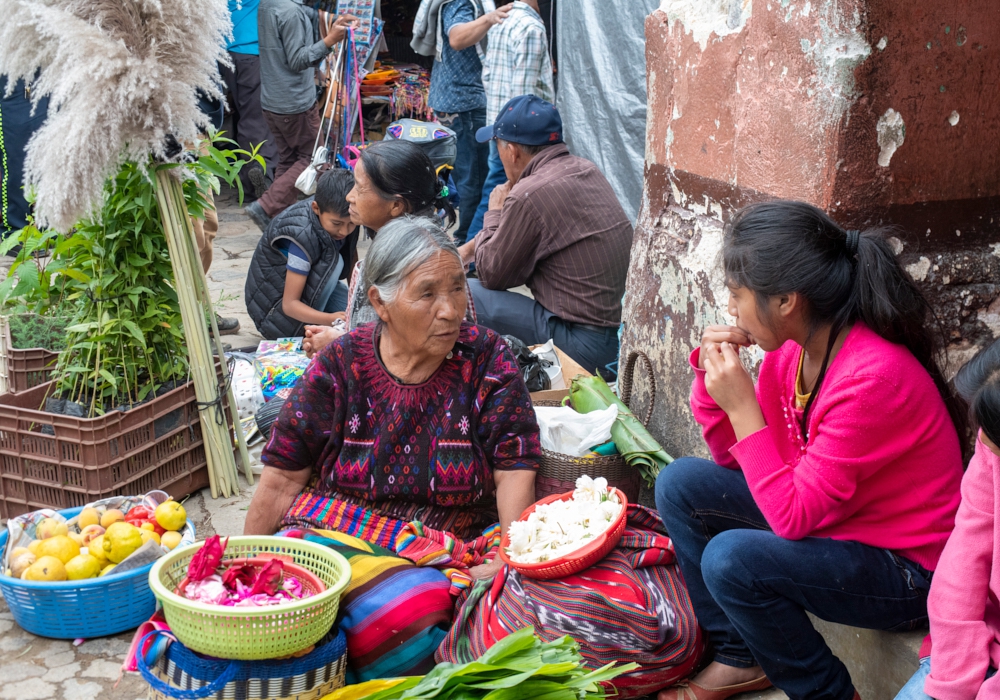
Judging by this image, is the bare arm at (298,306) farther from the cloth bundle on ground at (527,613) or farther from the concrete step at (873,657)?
the concrete step at (873,657)

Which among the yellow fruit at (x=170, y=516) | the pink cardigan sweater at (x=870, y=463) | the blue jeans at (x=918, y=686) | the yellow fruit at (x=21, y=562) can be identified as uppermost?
the pink cardigan sweater at (x=870, y=463)

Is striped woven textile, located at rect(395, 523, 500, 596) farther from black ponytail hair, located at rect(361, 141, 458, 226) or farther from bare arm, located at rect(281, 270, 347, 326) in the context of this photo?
bare arm, located at rect(281, 270, 347, 326)

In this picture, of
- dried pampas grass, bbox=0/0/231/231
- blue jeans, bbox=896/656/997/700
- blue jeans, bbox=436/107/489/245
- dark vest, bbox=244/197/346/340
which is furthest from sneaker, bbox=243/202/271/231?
blue jeans, bbox=896/656/997/700

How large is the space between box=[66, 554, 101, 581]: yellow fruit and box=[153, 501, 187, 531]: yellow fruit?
26 cm

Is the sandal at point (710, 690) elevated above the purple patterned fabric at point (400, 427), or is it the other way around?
the purple patterned fabric at point (400, 427)

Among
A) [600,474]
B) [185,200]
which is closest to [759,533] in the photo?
[600,474]

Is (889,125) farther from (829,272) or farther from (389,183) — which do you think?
(389,183)

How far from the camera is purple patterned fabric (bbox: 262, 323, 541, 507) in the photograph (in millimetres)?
2645

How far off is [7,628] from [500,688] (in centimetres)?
179

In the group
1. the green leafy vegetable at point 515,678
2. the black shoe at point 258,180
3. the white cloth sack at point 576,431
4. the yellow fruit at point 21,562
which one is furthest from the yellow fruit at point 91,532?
the black shoe at point 258,180

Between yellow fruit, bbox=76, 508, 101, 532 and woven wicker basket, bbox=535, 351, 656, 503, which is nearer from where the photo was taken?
woven wicker basket, bbox=535, 351, 656, 503

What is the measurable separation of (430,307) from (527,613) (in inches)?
34.0

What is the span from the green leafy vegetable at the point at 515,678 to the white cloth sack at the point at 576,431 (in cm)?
94

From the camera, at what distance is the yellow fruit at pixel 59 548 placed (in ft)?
9.16
